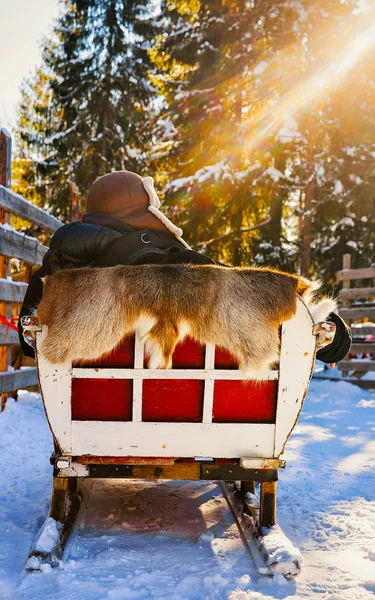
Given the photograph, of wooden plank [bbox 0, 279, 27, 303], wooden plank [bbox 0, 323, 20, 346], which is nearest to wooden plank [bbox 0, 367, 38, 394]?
wooden plank [bbox 0, 323, 20, 346]

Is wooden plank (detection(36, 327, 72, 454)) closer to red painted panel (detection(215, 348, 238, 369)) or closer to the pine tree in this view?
red painted panel (detection(215, 348, 238, 369))

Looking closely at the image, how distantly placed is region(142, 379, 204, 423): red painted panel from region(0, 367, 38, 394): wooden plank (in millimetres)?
2589

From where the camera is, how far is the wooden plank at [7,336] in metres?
4.51

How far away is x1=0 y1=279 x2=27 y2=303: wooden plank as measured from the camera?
458 centimetres

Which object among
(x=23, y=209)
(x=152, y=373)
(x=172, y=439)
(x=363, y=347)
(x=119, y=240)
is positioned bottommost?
(x=363, y=347)

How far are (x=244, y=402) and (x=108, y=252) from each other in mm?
927

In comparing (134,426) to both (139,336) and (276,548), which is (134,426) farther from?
(276,548)

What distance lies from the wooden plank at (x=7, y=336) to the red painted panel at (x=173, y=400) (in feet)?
9.20

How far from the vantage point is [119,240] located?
2.43m

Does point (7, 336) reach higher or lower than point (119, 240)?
lower

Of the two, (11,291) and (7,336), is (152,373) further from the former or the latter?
(11,291)

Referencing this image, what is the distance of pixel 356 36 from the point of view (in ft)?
30.0

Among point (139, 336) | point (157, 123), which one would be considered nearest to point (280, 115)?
point (157, 123)

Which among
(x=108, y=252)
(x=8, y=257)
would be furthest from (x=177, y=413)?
(x=8, y=257)
